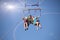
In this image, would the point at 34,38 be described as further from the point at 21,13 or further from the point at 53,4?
the point at 53,4

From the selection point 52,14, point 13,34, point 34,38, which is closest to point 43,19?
point 52,14

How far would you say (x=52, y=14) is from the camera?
1960 millimetres

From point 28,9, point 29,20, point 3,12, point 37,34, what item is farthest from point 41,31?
point 3,12

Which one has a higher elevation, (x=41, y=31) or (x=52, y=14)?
(x=52, y=14)

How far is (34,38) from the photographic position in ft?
6.43

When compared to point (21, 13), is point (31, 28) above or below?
below

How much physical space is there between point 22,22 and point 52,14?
0.42m

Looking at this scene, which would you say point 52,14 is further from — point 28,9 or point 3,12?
point 3,12

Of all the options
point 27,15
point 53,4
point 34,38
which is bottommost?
point 34,38

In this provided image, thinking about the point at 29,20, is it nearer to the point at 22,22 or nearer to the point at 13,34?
the point at 22,22

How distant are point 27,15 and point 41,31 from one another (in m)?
0.29

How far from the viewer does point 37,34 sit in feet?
6.43

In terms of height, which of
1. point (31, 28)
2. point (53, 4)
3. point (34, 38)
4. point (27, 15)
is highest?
point (53, 4)

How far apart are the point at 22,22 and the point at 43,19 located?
29cm
